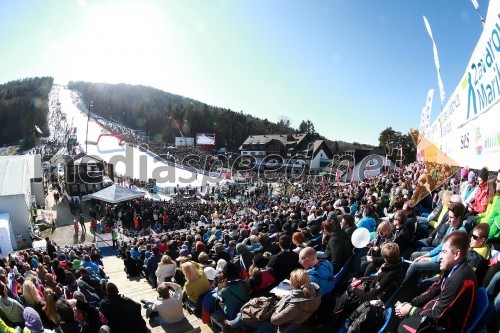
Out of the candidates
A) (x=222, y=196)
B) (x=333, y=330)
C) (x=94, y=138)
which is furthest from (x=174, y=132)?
(x=333, y=330)

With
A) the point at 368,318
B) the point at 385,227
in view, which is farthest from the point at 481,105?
the point at 368,318

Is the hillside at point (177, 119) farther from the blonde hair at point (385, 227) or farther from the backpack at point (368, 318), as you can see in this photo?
the backpack at point (368, 318)

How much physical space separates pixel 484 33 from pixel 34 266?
12.4 m

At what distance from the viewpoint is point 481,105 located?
5832mm

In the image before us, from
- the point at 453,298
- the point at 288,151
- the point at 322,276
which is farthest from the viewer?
the point at 288,151

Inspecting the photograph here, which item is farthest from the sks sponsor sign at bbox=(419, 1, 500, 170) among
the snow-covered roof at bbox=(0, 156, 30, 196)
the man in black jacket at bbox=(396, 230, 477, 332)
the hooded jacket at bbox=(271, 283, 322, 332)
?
the snow-covered roof at bbox=(0, 156, 30, 196)

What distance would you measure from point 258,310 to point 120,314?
1.93 metres

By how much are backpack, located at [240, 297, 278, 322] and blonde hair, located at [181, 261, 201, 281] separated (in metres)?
1.24

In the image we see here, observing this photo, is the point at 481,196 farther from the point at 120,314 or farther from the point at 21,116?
the point at 21,116

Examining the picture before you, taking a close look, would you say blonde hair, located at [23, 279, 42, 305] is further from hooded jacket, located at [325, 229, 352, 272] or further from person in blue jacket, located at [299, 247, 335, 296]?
hooded jacket, located at [325, 229, 352, 272]

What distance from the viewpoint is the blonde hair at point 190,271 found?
4.51 meters

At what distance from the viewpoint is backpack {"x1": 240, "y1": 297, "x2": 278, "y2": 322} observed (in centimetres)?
343

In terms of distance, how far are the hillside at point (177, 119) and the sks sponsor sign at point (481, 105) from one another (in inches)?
2911

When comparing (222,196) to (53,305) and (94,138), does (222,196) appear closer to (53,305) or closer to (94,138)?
(53,305)
